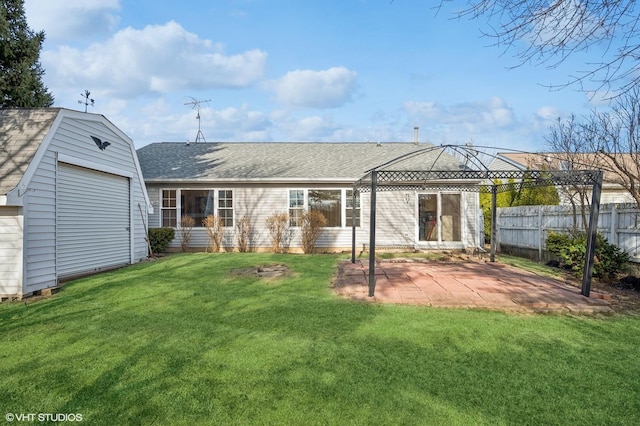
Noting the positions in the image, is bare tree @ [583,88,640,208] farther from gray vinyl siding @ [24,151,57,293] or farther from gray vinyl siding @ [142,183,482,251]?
gray vinyl siding @ [24,151,57,293]

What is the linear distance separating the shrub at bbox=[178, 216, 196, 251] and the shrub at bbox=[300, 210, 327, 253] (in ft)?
13.7

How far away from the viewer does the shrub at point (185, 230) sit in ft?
43.5

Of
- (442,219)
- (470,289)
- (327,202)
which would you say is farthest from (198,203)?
(470,289)

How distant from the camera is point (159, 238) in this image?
41.3 feet

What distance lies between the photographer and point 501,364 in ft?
11.5

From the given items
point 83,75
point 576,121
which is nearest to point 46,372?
point 576,121

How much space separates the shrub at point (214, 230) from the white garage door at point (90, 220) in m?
3.20

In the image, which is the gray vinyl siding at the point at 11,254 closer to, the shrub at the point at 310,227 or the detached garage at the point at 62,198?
the detached garage at the point at 62,198

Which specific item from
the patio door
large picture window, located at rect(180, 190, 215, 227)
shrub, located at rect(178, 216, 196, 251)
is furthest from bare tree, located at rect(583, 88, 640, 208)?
shrub, located at rect(178, 216, 196, 251)

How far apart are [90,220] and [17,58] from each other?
1062 cm

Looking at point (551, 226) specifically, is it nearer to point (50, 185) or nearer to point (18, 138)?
point (50, 185)

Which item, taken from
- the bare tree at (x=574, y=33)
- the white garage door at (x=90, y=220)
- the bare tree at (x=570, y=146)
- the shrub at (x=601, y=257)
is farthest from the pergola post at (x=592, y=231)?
the white garage door at (x=90, y=220)

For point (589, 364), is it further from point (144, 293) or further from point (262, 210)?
point (262, 210)

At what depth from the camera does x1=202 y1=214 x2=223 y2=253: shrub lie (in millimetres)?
13250
